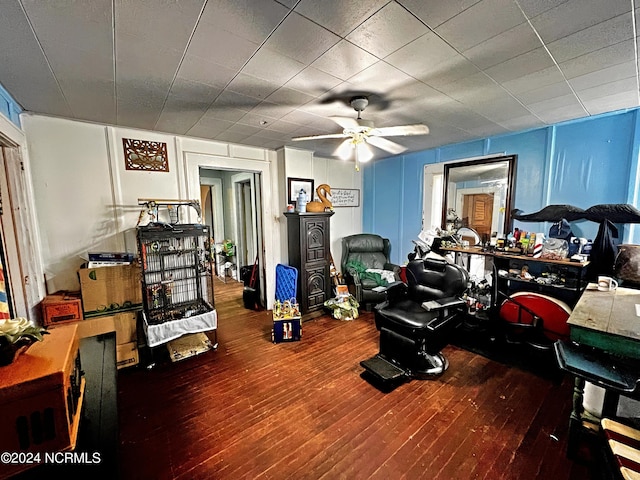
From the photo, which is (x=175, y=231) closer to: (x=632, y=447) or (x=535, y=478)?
(x=535, y=478)

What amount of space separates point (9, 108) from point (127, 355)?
2370 millimetres

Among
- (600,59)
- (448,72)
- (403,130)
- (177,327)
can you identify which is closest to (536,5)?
(448,72)

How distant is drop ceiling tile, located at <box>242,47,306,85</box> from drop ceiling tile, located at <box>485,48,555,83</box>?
53.8 inches

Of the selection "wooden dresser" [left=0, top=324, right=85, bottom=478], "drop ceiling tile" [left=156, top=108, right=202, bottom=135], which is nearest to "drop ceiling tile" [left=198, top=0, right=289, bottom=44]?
"drop ceiling tile" [left=156, top=108, right=202, bottom=135]

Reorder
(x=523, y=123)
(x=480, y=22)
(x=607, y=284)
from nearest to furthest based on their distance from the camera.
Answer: (x=480, y=22) → (x=607, y=284) → (x=523, y=123)

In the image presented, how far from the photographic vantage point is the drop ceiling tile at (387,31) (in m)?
1.33

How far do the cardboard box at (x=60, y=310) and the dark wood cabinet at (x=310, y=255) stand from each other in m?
2.44

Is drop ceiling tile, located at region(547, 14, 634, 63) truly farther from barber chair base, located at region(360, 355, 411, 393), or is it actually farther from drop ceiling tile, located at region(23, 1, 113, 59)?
barber chair base, located at region(360, 355, 411, 393)

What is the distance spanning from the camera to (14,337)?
838 millimetres

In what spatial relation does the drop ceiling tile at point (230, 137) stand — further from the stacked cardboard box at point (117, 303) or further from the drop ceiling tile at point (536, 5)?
the drop ceiling tile at point (536, 5)

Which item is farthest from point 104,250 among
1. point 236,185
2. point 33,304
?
point 236,185

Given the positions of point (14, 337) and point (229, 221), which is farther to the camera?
point (229, 221)

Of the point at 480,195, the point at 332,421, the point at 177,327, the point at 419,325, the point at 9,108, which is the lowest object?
the point at 332,421

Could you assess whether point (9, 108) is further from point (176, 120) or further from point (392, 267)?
point (392, 267)
